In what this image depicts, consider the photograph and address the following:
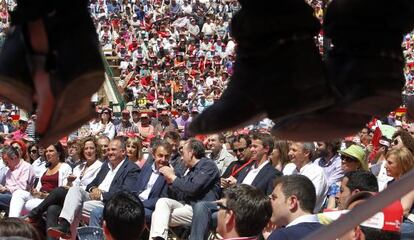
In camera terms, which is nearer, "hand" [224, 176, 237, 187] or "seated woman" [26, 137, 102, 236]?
"hand" [224, 176, 237, 187]

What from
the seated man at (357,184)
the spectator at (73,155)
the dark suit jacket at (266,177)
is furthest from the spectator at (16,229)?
the spectator at (73,155)

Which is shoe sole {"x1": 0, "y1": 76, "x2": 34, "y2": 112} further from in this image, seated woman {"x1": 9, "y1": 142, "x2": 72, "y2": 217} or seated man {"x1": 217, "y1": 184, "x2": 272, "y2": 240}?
seated woman {"x1": 9, "y1": 142, "x2": 72, "y2": 217}

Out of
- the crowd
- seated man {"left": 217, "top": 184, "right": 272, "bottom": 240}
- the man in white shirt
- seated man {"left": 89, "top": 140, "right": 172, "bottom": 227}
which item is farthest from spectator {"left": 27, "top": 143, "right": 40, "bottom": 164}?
seated man {"left": 217, "top": 184, "right": 272, "bottom": 240}

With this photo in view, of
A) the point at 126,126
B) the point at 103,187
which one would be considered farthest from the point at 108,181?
the point at 126,126

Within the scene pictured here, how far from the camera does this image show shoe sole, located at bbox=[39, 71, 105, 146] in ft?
4.00

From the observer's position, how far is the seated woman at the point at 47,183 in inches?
330

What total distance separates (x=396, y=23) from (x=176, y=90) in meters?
20.2

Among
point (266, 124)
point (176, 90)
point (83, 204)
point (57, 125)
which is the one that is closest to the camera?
point (57, 125)

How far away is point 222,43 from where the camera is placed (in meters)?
24.2

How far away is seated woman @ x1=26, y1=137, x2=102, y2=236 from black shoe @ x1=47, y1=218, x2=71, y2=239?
0.67 ft

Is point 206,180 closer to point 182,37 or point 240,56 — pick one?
point 240,56

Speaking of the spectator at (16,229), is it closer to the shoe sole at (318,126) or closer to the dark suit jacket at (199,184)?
the shoe sole at (318,126)

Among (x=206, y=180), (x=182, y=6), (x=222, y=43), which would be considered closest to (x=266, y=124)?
(x=206, y=180)

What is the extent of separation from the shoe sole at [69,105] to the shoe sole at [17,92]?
6cm
